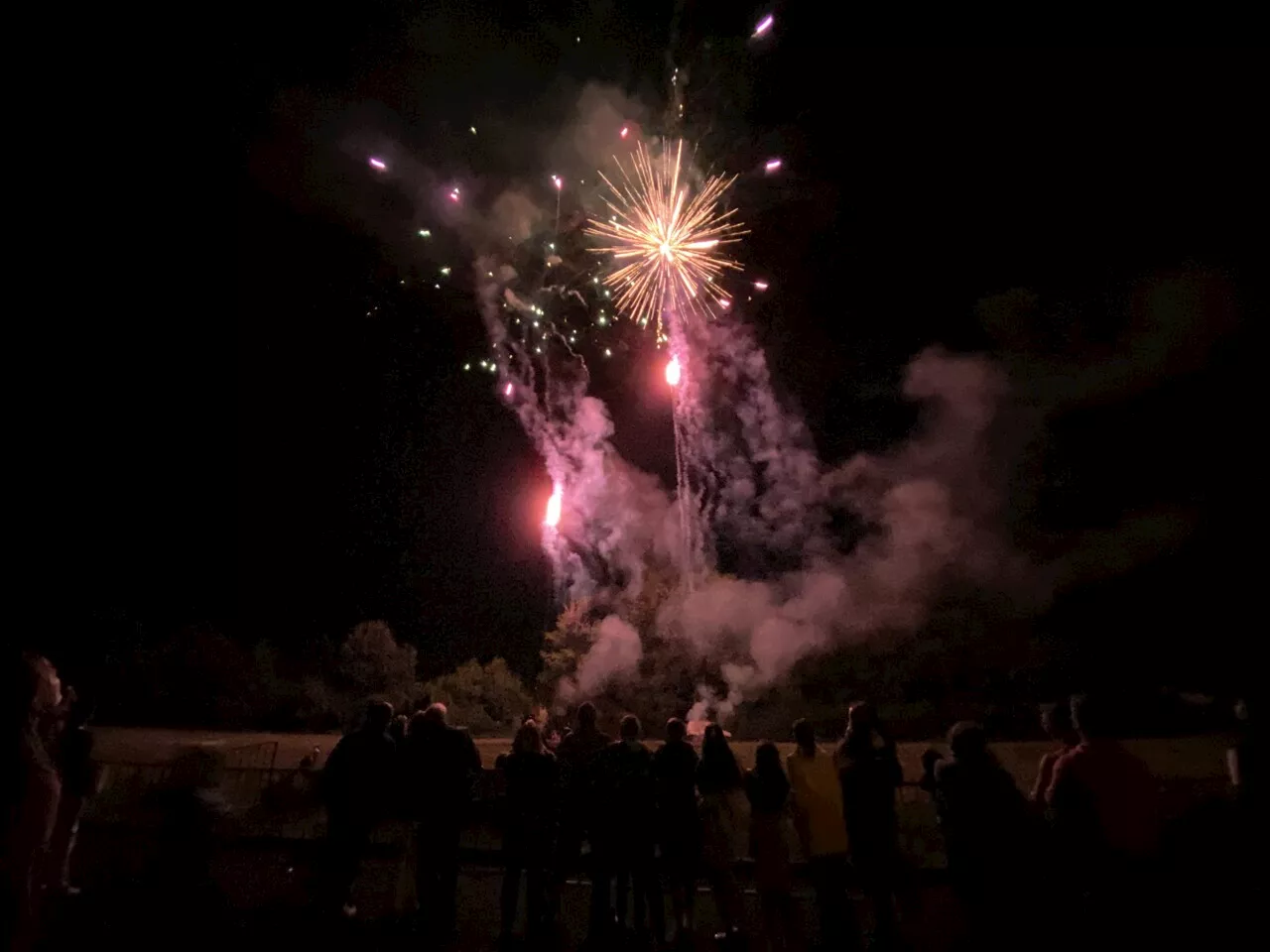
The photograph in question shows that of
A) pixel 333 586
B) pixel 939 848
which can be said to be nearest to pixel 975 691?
pixel 939 848

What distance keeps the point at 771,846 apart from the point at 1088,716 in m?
2.54

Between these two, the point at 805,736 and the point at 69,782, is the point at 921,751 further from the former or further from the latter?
the point at 69,782

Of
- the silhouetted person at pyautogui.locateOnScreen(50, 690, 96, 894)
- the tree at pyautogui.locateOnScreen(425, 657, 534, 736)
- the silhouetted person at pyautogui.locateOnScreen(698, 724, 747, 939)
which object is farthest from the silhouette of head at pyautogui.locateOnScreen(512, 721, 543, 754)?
the tree at pyautogui.locateOnScreen(425, 657, 534, 736)

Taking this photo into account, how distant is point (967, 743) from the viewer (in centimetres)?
504

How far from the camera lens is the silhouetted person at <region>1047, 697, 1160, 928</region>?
15.6 ft

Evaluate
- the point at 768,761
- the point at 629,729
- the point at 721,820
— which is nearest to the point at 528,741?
the point at 629,729

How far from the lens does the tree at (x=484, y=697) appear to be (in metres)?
33.6

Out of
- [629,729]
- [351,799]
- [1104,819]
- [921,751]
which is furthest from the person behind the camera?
[921,751]

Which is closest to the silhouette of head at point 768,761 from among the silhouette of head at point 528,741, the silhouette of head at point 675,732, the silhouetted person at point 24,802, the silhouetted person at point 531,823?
the silhouette of head at point 675,732

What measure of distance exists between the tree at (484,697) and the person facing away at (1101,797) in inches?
1210

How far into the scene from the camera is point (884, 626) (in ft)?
91.9

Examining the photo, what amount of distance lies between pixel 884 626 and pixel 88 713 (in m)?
26.3

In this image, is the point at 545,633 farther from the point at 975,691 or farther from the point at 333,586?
the point at 975,691

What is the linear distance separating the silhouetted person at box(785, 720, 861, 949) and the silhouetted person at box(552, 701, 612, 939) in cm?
163
